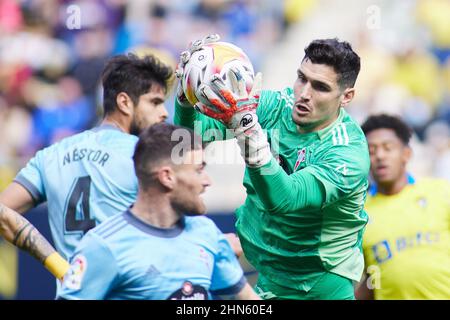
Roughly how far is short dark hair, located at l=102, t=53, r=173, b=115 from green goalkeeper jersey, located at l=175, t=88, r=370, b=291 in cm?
59

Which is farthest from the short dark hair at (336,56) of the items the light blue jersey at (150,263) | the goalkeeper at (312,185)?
the light blue jersey at (150,263)

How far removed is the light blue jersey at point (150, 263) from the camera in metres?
4.83

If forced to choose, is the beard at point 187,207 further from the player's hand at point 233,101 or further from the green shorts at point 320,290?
the green shorts at point 320,290

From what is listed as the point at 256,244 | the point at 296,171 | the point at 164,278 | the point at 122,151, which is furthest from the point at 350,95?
the point at 164,278

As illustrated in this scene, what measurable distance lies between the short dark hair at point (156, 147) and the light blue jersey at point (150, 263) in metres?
0.23

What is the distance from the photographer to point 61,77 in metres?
12.1

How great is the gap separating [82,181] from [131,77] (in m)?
0.92

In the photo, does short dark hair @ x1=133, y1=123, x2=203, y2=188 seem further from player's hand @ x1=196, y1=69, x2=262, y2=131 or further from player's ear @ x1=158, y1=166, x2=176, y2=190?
player's hand @ x1=196, y1=69, x2=262, y2=131

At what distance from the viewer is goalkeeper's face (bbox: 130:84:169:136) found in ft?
→ 22.2

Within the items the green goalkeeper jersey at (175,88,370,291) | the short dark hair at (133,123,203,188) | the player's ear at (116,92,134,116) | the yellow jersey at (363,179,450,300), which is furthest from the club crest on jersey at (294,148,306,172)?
the yellow jersey at (363,179,450,300)

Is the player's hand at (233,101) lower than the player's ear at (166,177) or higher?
higher

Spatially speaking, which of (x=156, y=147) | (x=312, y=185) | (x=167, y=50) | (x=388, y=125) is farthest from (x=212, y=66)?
(x=167, y=50)

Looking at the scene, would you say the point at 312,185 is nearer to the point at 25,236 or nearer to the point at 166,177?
the point at 166,177
